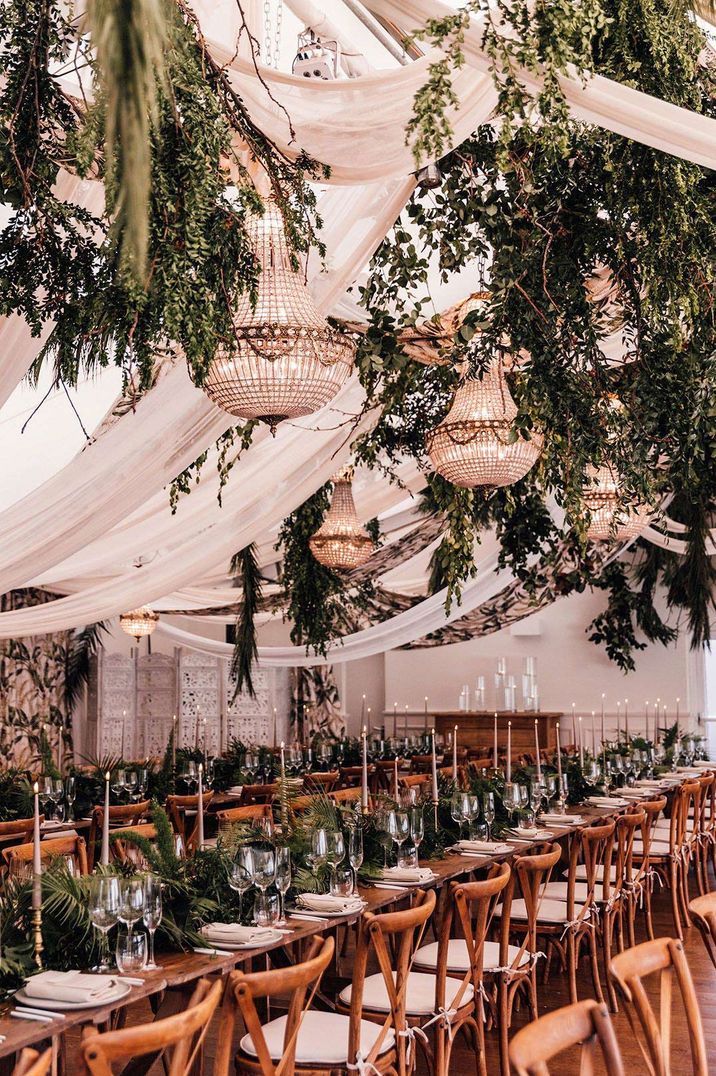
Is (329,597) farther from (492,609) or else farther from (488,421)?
(488,421)

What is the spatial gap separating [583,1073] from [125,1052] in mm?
949

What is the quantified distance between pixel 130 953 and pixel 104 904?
6.3 inches

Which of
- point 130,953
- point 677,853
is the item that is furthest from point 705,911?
point 677,853

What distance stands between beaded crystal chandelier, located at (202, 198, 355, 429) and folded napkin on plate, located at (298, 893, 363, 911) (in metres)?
1.77

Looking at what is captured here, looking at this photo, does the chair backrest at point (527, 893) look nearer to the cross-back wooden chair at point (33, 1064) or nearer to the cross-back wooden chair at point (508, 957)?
the cross-back wooden chair at point (508, 957)

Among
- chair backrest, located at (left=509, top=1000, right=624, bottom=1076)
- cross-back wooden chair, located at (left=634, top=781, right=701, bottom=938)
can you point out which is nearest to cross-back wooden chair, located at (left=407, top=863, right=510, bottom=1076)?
chair backrest, located at (left=509, top=1000, right=624, bottom=1076)

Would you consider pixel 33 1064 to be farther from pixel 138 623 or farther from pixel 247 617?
pixel 138 623

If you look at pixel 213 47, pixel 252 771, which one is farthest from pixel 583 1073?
pixel 252 771

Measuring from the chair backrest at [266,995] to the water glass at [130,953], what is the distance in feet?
1.32

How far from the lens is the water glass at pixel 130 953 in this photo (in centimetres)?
328

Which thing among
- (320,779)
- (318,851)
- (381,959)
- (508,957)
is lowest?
(508,957)

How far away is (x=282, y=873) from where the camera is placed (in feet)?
13.0

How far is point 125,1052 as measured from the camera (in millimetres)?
2379

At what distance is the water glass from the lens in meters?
3.28
